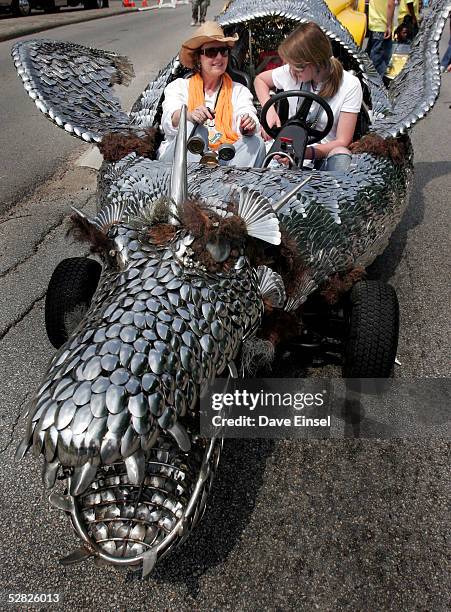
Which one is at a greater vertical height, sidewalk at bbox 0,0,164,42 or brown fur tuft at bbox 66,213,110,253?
brown fur tuft at bbox 66,213,110,253

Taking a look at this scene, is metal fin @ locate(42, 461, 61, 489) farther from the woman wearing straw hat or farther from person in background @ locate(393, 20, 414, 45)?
person in background @ locate(393, 20, 414, 45)

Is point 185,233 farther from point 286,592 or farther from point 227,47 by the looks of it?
point 227,47

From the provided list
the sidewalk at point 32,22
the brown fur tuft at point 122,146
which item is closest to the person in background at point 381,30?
the brown fur tuft at point 122,146

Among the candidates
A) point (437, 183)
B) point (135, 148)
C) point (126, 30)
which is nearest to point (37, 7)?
point (126, 30)

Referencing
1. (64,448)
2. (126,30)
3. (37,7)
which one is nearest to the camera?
(64,448)

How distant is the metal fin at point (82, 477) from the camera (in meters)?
Result: 1.33

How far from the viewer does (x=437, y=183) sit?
219 inches

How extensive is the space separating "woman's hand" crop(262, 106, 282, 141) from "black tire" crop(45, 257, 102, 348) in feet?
4.70

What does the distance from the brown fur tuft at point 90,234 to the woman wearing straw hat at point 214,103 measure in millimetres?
1020

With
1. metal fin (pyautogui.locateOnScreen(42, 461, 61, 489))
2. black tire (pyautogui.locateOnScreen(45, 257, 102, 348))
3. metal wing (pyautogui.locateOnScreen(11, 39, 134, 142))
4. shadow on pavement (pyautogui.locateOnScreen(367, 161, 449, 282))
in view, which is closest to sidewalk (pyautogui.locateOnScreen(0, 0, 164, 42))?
shadow on pavement (pyautogui.locateOnScreen(367, 161, 449, 282))

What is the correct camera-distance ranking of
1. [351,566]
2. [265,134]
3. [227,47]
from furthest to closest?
[265,134] → [227,47] → [351,566]

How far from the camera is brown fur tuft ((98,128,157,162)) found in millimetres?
2822

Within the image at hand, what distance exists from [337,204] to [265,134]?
4.00ft

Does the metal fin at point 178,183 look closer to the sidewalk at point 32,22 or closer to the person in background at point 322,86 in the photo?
the person in background at point 322,86
